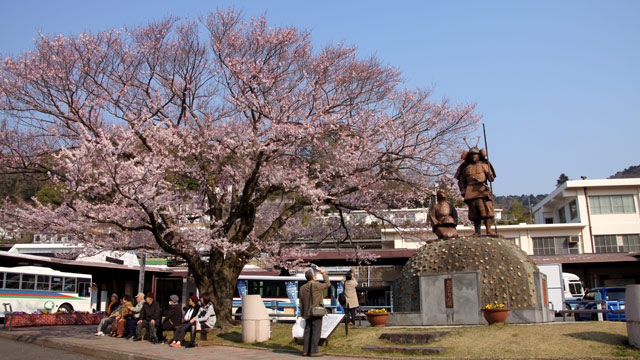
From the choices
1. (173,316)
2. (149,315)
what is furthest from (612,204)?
(149,315)

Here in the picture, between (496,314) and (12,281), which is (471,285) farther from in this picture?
(12,281)

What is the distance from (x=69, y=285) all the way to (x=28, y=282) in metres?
3.27

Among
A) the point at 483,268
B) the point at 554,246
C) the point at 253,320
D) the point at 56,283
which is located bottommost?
the point at 253,320

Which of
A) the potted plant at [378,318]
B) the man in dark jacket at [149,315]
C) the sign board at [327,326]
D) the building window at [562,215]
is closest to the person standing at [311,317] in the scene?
the sign board at [327,326]

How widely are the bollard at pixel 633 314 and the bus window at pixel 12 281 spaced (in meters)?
25.6

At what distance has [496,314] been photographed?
11.0 meters

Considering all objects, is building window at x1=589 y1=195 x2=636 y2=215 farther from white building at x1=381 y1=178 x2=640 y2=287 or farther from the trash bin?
the trash bin

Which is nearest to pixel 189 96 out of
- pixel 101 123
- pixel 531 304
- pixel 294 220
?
pixel 101 123

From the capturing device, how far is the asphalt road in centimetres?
1149

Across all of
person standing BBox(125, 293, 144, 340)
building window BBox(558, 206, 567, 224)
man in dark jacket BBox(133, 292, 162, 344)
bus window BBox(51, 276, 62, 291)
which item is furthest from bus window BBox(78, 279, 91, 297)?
building window BBox(558, 206, 567, 224)

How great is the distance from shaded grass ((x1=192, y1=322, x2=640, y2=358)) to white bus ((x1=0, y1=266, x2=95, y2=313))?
1876 cm

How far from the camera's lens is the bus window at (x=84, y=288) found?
29.7 m

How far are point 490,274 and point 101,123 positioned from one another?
1366cm

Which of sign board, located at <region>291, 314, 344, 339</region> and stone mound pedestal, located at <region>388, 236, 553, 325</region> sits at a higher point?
stone mound pedestal, located at <region>388, 236, 553, 325</region>
